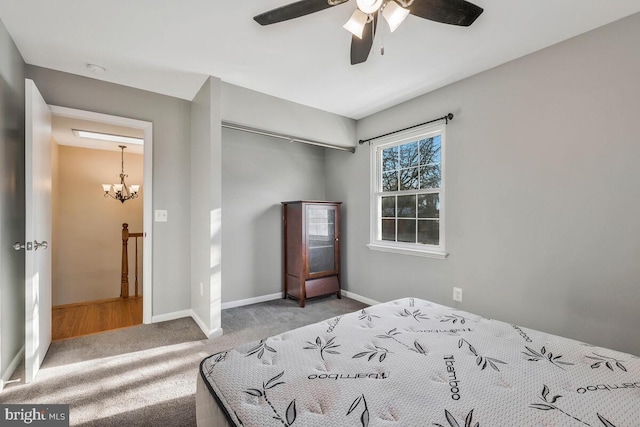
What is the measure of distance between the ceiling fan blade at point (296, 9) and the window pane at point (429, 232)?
2.29m

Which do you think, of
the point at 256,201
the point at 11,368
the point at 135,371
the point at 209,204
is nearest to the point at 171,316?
the point at 135,371

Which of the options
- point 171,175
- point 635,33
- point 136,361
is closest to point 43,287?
point 136,361

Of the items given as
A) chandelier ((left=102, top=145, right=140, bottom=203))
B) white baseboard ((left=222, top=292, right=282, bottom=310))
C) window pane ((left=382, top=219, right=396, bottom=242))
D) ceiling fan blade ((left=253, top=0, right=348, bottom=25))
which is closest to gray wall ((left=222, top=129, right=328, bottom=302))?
white baseboard ((left=222, top=292, right=282, bottom=310))

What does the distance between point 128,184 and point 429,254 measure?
497 cm

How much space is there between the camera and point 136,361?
2.29 metres

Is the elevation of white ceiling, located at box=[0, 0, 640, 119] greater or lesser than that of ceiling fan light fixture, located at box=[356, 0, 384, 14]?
greater

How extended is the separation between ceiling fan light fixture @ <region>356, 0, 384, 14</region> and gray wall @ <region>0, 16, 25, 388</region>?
2358 millimetres

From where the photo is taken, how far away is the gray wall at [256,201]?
3641 mm

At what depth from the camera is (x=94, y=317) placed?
3.32 meters

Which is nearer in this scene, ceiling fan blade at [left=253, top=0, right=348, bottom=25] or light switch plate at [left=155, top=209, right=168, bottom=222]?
ceiling fan blade at [left=253, top=0, right=348, bottom=25]

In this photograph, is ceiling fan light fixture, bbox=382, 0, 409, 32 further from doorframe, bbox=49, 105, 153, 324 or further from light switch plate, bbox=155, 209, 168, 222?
light switch plate, bbox=155, 209, 168, 222

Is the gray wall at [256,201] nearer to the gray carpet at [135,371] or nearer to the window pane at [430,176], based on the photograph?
the gray carpet at [135,371]

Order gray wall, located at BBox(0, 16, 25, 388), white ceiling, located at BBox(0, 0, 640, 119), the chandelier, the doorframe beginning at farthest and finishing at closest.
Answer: the chandelier < the doorframe < gray wall, located at BBox(0, 16, 25, 388) < white ceiling, located at BBox(0, 0, 640, 119)

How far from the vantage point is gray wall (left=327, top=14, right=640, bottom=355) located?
1.90 m
